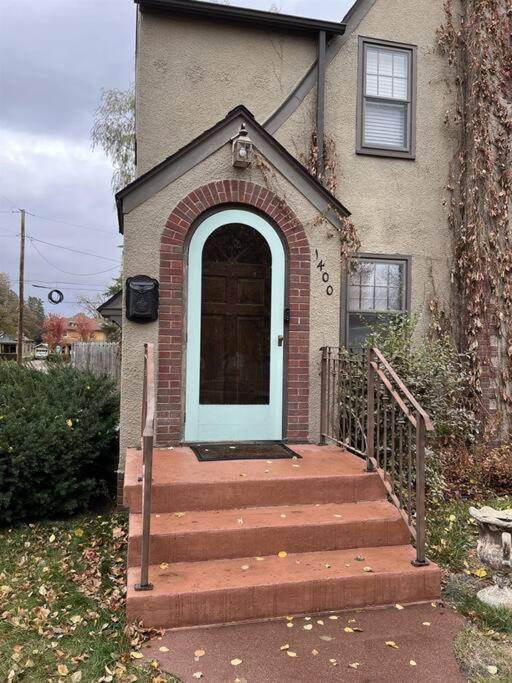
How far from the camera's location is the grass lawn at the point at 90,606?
2.64 metres

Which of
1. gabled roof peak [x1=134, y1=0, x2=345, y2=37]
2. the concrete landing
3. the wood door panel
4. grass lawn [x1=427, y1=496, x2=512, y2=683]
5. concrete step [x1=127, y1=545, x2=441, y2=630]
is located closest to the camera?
the concrete landing

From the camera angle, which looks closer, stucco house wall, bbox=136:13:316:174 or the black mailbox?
the black mailbox

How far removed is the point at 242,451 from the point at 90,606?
6.27 ft

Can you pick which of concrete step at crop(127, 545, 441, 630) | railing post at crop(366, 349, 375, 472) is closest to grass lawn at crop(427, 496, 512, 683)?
concrete step at crop(127, 545, 441, 630)

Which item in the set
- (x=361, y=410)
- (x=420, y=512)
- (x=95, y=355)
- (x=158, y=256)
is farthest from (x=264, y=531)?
(x=95, y=355)

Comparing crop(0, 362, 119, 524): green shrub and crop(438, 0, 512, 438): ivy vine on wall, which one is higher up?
crop(438, 0, 512, 438): ivy vine on wall

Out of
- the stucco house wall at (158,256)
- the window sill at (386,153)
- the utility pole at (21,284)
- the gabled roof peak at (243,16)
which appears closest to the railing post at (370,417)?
the stucco house wall at (158,256)

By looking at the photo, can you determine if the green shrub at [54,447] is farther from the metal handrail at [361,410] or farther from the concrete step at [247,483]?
the metal handrail at [361,410]

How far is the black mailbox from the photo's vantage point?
4.80m

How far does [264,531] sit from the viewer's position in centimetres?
356

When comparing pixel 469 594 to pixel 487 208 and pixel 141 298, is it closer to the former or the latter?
pixel 141 298

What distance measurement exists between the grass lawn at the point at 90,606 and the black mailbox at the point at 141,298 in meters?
1.89

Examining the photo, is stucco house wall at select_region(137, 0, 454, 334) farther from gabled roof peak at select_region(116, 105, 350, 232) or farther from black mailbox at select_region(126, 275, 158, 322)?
black mailbox at select_region(126, 275, 158, 322)

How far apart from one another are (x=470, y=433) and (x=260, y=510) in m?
3.69
